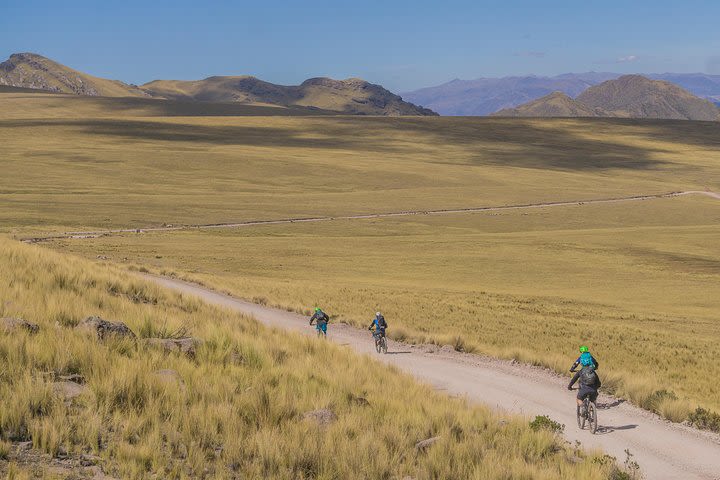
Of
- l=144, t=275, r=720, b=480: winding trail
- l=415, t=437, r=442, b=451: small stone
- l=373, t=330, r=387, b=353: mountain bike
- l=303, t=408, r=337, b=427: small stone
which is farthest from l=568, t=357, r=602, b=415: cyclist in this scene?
l=373, t=330, r=387, b=353: mountain bike

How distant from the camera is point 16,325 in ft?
35.3

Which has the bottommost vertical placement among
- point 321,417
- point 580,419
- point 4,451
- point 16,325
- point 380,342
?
point 380,342

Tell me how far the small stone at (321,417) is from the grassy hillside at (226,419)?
171 mm

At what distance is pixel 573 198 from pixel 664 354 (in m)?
89.4

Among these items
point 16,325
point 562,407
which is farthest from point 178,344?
point 562,407

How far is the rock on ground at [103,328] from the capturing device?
459 inches

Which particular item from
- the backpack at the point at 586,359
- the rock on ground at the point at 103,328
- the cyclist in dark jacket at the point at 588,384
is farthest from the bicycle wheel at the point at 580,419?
the rock on ground at the point at 103,328

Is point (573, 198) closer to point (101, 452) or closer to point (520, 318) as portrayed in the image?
point (520, 318)

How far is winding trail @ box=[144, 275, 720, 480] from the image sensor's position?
12164 mm

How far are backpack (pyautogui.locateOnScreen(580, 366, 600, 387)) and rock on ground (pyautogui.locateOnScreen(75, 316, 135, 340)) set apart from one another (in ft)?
29.1

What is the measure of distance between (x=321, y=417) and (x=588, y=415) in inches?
263

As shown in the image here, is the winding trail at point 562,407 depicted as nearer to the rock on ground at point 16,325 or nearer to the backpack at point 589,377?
the backpack at point 589,377

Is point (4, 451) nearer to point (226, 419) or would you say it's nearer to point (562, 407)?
point (226, 419)

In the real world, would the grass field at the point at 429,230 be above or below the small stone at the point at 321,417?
below
